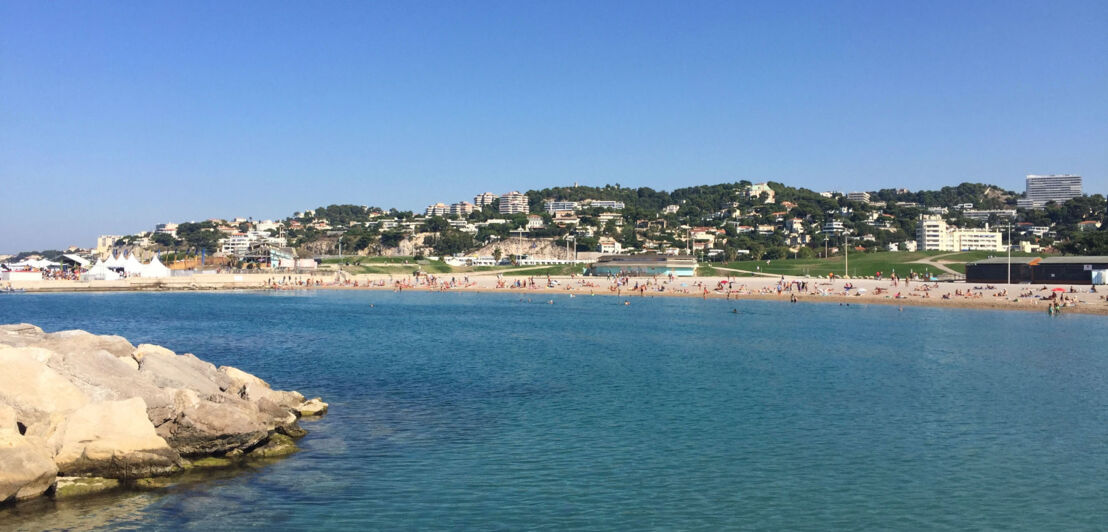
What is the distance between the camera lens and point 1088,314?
51812 mm

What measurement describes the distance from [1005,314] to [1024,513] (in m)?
45.8

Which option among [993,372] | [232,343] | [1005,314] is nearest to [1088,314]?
[1005,314]

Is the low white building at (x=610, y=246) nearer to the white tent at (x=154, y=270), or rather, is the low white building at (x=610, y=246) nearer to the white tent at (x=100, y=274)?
the white tent at (x=154, y=270)

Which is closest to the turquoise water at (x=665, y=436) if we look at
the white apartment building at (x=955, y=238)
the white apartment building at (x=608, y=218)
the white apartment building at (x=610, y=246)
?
the white apartment building at (x=610, y=246)

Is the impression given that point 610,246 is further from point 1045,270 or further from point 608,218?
point 1045,270

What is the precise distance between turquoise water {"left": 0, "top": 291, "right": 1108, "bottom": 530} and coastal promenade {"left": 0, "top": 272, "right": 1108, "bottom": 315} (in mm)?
20863

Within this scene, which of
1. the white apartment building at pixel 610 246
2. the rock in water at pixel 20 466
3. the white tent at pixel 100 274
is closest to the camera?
the rock in water at pixel 20 466

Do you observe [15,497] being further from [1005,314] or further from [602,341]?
[1005,314]

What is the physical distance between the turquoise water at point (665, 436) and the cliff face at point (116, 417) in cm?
84

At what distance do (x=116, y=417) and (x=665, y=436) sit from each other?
419 inches

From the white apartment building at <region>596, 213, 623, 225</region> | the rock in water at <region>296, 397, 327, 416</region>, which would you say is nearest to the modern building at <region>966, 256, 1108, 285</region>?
the rock in water at <region>296, 397, 327, 416</region>

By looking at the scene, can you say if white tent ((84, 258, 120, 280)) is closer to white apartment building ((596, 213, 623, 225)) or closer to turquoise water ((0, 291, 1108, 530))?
turquoise water ((0, 291, 1108, 530))

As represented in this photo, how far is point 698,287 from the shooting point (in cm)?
7750

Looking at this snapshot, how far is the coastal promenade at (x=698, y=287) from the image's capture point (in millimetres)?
58781
